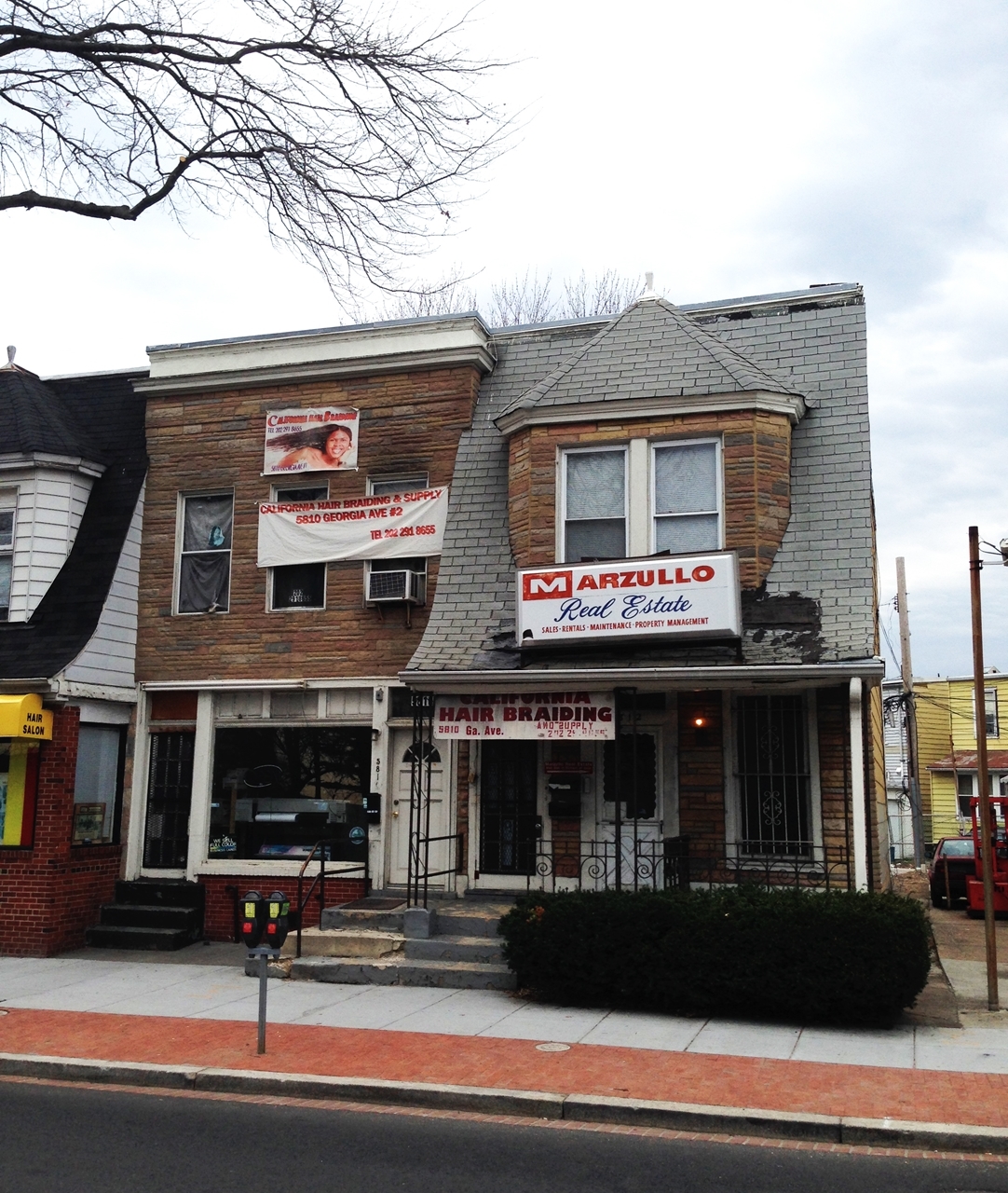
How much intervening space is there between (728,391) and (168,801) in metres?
8.85

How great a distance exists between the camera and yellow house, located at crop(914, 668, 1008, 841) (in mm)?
40125

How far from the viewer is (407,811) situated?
46.5 feet

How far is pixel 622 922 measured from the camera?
10.3 m

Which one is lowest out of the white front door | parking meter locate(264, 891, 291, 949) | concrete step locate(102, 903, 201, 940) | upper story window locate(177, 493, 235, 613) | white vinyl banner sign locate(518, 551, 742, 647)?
concrete step locate(102, 903, 201, 940)

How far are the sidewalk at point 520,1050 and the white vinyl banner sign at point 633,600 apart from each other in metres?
3.75

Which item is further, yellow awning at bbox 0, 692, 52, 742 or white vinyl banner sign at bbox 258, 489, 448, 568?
white vinyl banner sign at bbox 258, 489, 448, 568

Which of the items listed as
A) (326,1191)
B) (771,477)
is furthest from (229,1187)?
(771,477)

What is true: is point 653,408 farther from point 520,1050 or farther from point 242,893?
point 242,893

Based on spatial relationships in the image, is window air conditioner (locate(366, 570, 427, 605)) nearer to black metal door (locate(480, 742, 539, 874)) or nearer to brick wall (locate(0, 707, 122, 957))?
black metal door (locate(480, 742, 539, 874))

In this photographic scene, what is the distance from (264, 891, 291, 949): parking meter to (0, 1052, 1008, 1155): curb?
104 centimetres

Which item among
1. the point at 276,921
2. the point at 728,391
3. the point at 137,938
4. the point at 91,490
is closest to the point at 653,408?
the point at 728,391

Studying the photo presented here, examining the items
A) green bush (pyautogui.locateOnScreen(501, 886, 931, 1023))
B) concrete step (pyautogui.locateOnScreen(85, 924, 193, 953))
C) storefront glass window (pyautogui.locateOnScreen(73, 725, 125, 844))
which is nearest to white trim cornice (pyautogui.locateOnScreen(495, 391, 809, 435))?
green bush (pyautogui.locateOnScreen(501, 886, 931, 1023))

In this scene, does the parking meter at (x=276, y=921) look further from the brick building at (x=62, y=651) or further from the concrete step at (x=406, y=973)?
the brick building at (x=62, y=651)

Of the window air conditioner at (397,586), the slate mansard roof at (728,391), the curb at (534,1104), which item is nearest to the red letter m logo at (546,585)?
the slate mansard roof at (728,391)
